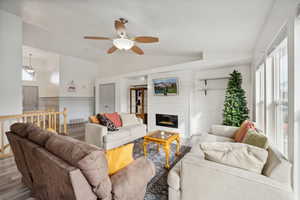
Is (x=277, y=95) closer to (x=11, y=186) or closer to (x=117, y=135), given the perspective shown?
(x=117, y=135)

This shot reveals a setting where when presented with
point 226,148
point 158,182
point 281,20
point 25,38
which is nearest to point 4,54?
point 25,38

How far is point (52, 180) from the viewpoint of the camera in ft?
3.35

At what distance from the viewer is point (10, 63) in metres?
3.07

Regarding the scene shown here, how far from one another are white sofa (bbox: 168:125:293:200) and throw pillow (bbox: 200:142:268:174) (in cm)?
5

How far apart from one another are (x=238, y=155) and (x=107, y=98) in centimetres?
599

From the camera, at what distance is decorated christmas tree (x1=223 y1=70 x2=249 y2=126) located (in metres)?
3.19

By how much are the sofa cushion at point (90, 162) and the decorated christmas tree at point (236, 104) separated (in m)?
3.22

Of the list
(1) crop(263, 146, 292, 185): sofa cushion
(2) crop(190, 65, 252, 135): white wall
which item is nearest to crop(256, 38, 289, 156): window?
(1) crop(263, 146, 292, 185): sofa cushion

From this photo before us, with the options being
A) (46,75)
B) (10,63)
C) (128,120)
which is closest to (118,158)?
(128,120)

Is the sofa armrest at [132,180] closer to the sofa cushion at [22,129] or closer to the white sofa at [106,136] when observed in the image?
the sofa cushion at [22,129]

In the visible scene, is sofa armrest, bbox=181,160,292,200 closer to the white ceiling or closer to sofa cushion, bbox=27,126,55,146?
sofa cushion, bbox=27,126,55,146

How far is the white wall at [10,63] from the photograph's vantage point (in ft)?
9.71

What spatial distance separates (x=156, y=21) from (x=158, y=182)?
109 inches

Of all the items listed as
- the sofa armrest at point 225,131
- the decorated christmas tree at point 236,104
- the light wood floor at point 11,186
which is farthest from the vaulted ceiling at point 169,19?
the light wood floor at point 11,186
